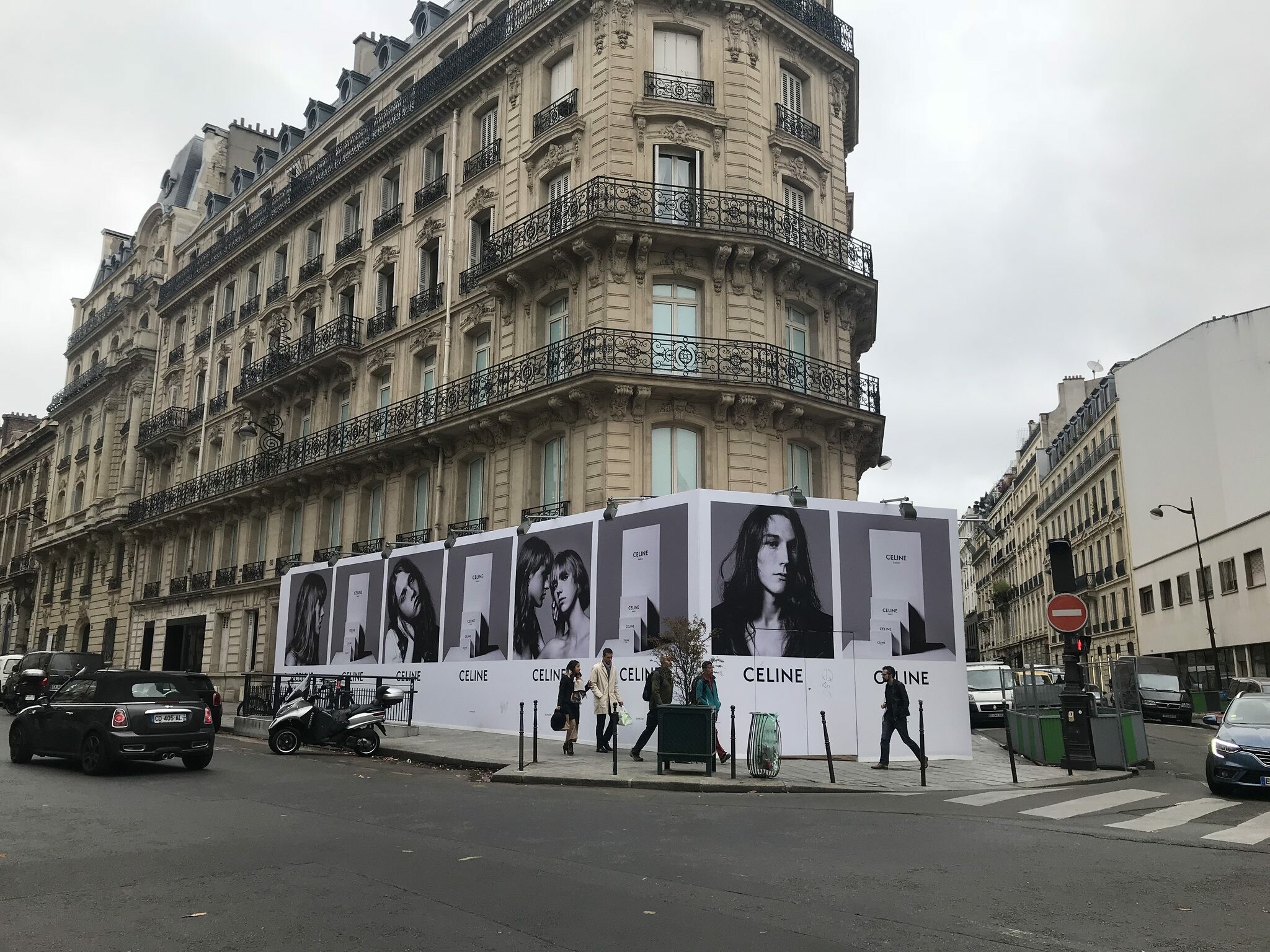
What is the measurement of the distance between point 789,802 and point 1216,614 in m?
38.5

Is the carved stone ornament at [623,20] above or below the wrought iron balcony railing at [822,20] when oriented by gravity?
below

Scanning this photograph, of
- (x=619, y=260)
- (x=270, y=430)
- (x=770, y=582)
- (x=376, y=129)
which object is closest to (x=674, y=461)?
(x=619, y=260)

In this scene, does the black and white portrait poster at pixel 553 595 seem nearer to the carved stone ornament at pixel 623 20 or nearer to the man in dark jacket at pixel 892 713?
the man in dark jacket at pixel 892 713

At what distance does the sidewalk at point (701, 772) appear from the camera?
44.1ft

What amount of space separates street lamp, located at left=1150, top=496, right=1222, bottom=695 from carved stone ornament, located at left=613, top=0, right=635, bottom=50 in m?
28.6

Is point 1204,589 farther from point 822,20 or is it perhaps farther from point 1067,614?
point 1067,614

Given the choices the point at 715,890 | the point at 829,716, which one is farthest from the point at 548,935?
the point at 829,716

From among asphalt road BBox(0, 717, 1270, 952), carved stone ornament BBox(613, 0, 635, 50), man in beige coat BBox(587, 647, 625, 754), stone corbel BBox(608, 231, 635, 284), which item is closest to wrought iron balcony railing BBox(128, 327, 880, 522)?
stone corbel BBox(608, 231, 635, 284)

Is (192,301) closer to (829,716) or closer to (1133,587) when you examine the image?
(829,716)

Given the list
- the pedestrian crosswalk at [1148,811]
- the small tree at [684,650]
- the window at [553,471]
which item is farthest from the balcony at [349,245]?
the pedestrian crosswalk at [1148,811]

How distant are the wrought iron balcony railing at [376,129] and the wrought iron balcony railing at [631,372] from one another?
910 centimetres

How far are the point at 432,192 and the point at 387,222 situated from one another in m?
2.51

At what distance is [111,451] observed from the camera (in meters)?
A: 46.4

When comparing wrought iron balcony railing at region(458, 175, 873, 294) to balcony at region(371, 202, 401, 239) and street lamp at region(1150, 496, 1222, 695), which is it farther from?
street lamp at region(1150, 496, 1222, 695)
